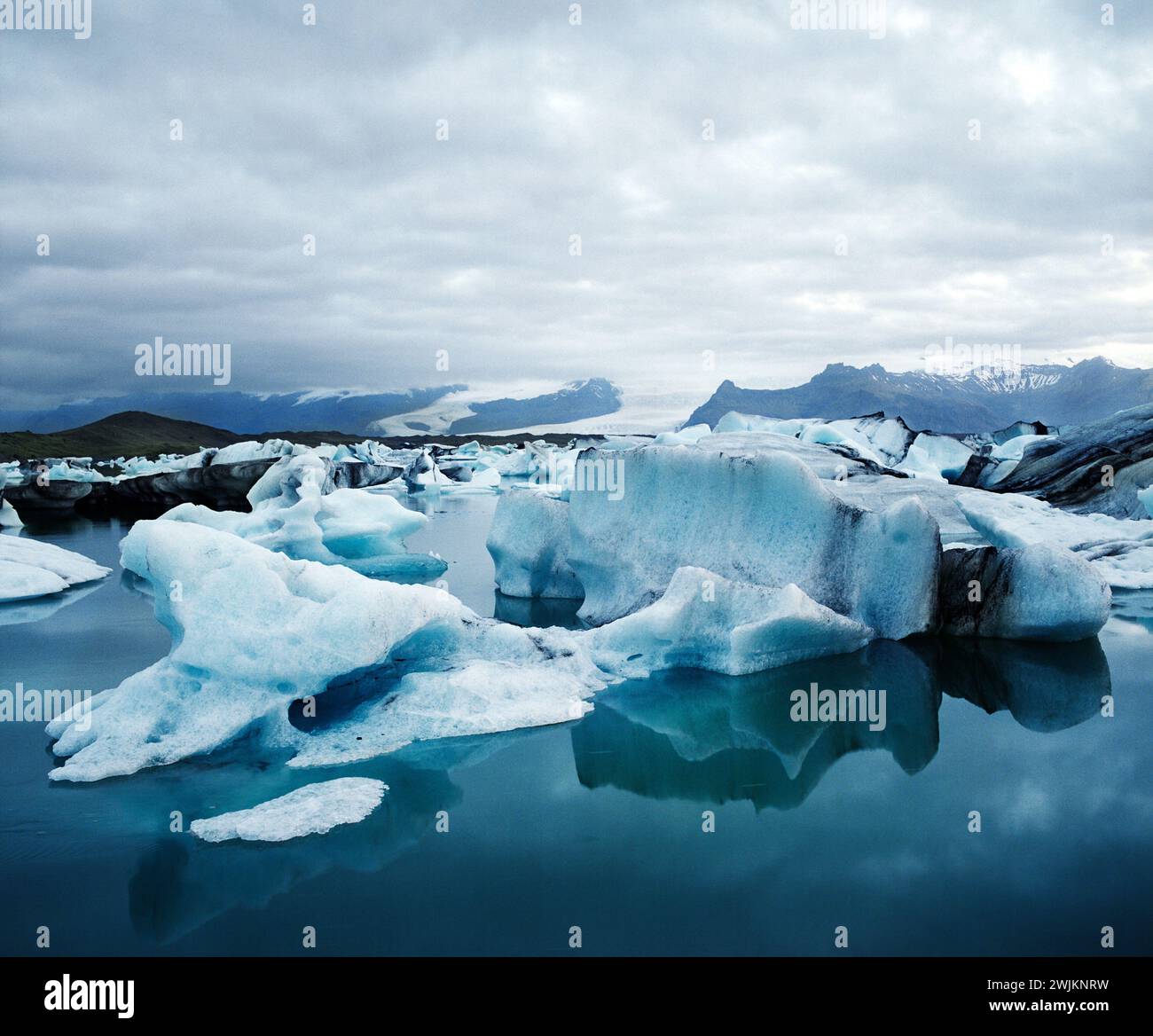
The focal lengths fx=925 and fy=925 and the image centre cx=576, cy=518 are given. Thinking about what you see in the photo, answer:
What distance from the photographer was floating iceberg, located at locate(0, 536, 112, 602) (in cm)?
1117

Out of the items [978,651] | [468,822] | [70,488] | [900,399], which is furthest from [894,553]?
[900,399]

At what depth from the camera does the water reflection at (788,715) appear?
17.2ft

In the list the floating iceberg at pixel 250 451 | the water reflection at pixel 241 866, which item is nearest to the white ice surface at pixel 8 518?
the floating iceberg at pixel 250 451

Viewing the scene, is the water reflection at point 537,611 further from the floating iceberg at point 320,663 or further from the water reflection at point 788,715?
the water reflection at point 788,715

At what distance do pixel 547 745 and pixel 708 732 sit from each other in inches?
43.0

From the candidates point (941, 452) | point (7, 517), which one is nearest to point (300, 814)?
point (7, 517)

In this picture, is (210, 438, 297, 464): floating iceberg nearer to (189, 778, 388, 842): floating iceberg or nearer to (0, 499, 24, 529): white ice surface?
(0, 499, 24, 529): white ice surface

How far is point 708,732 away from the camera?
5.99 m

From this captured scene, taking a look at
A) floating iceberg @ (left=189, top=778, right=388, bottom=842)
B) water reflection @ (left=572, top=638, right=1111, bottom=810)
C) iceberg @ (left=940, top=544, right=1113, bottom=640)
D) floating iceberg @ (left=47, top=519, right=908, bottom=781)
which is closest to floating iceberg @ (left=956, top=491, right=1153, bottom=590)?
iceberg @ (left=940, top=544, right=1113, bottom=640)

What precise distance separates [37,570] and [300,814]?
9154mm

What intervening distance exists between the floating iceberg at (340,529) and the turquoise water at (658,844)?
7.15m

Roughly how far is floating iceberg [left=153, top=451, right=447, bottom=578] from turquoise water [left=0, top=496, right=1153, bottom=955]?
7.15m

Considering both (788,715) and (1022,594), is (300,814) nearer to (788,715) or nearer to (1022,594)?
(788,715)
